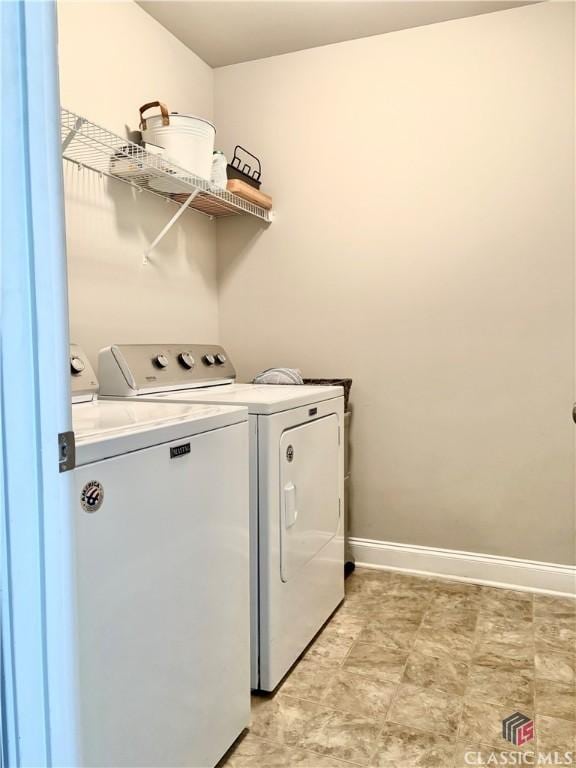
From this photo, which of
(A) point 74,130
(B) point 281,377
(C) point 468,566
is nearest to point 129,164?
(A) point 74,130

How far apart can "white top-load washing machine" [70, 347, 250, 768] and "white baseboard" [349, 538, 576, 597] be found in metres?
1.27

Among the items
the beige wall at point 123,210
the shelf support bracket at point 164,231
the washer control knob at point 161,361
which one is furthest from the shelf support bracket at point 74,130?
the washer control knob at point 161,361

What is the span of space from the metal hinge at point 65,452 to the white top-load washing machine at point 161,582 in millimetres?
163

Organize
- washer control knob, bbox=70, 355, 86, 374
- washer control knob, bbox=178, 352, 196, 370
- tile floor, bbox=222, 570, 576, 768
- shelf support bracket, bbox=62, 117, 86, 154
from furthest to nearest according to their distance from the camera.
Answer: washer control knob, bbox=178, 352, 196, 370, washer control knob, bbox=70, 355, 86, 374, shelf support bracket, bbox=62, 117, 86, 154, tile floor, bbox=222, 570, 576, 768

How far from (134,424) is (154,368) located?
0.89 meters

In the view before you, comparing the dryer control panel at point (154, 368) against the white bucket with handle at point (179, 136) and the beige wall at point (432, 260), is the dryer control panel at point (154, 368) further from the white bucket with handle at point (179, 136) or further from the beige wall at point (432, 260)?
the white bucket with handle at point (179, 136)

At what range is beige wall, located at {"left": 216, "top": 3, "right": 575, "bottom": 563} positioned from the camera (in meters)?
2.41

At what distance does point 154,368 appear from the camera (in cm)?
210

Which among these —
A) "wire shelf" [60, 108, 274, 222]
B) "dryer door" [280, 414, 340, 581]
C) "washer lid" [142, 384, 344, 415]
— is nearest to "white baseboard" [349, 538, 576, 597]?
"dryer door" [280, 414, 340, 581]

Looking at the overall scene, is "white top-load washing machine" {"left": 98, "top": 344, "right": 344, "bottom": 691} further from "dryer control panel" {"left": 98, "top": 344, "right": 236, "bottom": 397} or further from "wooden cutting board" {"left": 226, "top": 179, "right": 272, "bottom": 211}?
"wooden cutting board" {"left": 226, "top": 179, "right": 272, "bottom": 211}

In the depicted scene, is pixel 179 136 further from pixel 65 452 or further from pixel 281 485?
pixel 65 452

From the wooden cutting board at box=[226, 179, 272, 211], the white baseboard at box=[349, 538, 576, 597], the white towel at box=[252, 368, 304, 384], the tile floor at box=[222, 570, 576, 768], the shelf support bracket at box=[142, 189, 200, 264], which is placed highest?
the wooden cutting board at box=[226, 179, 272, 211]

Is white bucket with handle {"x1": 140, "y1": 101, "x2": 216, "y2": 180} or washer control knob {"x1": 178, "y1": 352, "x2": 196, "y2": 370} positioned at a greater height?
white bucket with handle {"x1": 140, "y1": 101, "x2": 216, "y2": 180}

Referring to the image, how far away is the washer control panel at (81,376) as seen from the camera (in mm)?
1771
